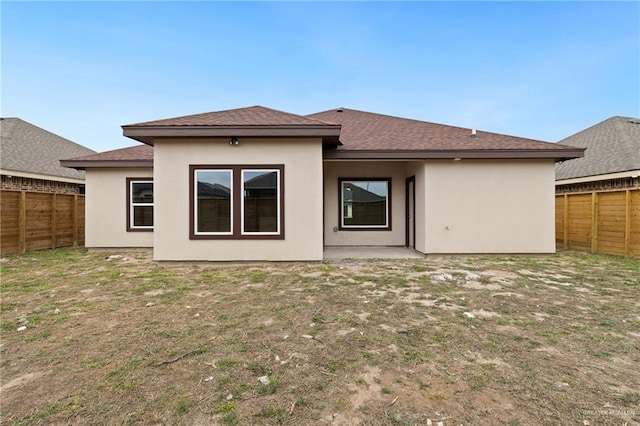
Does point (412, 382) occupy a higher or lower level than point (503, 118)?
lower

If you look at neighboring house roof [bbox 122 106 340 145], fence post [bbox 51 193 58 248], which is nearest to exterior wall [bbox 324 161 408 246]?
neighboring house roof [bbox 122 106 340 145]

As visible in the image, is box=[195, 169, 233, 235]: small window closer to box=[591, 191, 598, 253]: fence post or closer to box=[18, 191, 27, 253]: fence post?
box=[18, 191, 27, 253]: fence post

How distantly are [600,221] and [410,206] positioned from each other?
17.5 feet

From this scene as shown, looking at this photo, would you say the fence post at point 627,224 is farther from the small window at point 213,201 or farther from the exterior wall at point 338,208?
the small window at point 213,201

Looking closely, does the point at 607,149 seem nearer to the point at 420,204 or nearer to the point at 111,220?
the point at 420,204

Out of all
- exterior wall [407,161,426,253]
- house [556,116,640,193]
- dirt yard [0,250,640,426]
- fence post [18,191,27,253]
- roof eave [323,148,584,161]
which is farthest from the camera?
house [556,116,640,193]

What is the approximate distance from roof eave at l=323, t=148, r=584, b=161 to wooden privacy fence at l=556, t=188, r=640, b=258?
182cm

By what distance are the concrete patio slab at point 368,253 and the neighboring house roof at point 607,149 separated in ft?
22.8

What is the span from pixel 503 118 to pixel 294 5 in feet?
51.2

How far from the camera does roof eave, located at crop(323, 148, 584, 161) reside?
25.9 ft

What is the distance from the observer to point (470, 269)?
21.8 ft

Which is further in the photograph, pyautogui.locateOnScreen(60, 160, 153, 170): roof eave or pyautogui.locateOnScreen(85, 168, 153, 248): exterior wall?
pyautogui.locateOnScreen(85, 168, 153, 248): exterior wall

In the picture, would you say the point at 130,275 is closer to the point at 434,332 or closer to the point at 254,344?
the point at 254,344

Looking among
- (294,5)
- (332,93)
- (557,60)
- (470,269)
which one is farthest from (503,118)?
(470,269)
